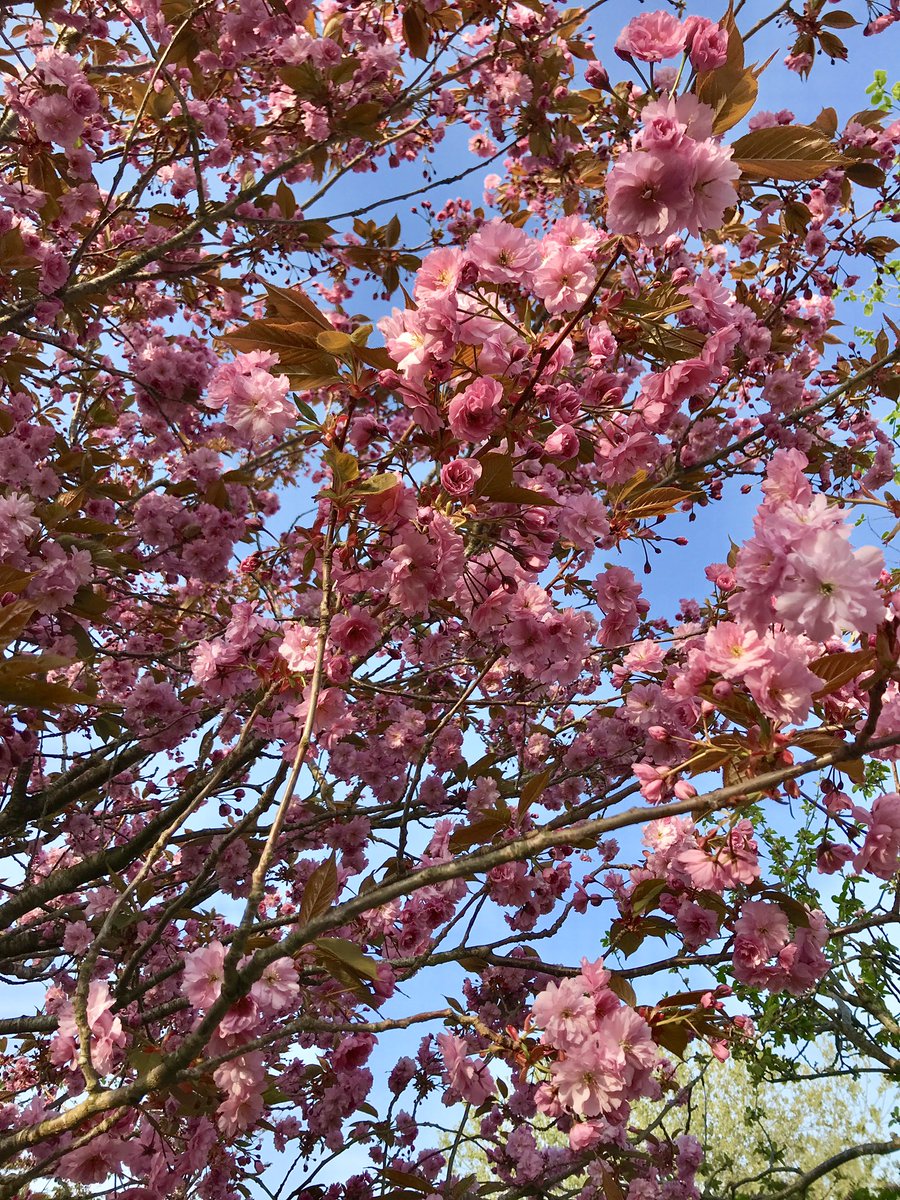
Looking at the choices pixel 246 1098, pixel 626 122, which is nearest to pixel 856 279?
pixel 626 122

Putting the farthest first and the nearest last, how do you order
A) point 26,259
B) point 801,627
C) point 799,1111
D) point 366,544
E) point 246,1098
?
point 799,1111, point 26,259, point 366,544, point 246,1098, point 801,627

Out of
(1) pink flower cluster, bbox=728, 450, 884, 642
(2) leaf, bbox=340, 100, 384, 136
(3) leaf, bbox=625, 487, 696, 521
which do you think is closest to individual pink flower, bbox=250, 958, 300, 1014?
(1) pink flower cluster, bbox=728, 450, 884, 642

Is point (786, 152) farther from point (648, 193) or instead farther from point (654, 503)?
point (654, 503)

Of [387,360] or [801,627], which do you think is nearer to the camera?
[801,627]

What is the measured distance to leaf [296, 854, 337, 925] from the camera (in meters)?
1.48

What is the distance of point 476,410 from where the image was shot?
1.54 metres

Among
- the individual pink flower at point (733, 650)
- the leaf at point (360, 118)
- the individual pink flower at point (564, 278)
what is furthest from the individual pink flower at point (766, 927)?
the leaf at point (360, 118)

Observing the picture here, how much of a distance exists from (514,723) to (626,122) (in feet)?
8.75

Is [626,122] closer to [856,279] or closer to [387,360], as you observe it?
[856,279]

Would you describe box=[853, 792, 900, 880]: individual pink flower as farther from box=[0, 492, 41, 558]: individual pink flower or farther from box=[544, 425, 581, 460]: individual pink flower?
box=[0, 492, 41, 558]: individual pink flower

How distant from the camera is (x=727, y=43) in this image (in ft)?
4.76

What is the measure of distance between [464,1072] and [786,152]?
8.00 ft

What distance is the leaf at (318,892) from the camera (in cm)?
148

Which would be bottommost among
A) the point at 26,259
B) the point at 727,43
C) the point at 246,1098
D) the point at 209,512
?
the point at 246,1098
